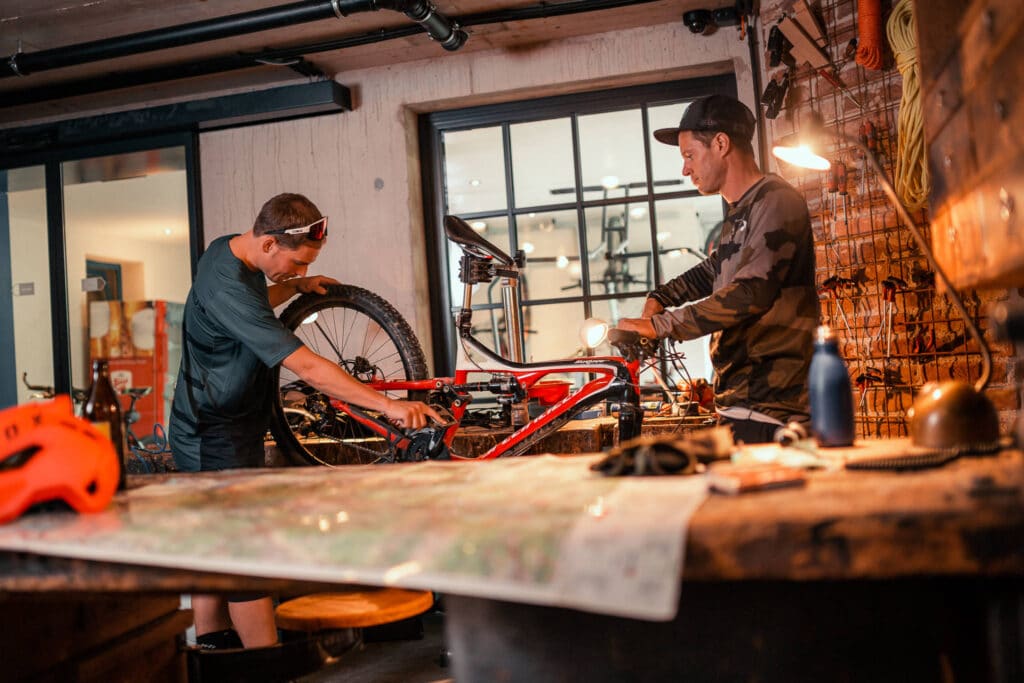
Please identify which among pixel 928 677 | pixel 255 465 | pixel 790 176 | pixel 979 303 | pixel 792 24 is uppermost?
pixel 792 24

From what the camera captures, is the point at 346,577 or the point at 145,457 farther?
the point at 145,457

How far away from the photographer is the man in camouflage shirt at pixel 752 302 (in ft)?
7.06

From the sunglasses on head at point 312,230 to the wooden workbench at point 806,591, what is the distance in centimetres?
170

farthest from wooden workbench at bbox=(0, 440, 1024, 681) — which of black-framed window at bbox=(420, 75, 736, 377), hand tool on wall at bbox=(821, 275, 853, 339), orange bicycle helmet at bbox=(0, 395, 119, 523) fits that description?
black-framed window at bbox=(420, 75, 736, 377)

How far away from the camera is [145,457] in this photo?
13.0ft

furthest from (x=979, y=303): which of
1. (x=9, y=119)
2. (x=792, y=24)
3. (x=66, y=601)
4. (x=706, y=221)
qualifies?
(x=9, y=119)

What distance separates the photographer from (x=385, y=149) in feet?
15.7

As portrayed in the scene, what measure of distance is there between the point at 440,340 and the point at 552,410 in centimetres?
170

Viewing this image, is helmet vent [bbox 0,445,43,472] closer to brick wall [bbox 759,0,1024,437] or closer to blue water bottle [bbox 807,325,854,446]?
blue water bottle [bbox 807,325,854,446]

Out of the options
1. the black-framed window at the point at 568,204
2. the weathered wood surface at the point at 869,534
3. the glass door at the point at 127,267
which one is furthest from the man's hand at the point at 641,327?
the glass door at the point at 127,267

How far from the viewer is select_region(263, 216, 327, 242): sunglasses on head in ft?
9.37

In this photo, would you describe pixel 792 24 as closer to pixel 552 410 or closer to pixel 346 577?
pixel 552 410

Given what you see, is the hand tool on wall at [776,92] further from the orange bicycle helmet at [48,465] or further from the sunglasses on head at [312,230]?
the orange bicycle helmet at [48,465]

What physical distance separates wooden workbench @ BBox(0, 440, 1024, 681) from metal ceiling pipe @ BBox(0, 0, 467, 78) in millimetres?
2996
